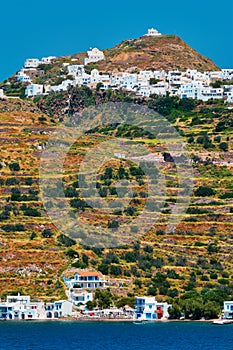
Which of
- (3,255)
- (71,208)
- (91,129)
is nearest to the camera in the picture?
(3,255)

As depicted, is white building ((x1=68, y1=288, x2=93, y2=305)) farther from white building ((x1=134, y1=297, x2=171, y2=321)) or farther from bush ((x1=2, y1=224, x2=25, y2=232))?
bush ((x1=2, y1=224, x2=25, y2=232))

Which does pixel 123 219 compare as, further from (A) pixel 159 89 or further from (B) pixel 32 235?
(A) pixel 159 89

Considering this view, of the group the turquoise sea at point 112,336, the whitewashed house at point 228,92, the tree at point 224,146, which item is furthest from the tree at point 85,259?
the whitewashed house at point 228,92

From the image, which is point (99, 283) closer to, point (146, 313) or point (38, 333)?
point (146, 313)

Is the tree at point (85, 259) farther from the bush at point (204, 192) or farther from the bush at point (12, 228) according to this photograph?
the bush at point (204, 192)

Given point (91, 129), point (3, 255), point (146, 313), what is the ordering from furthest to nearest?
Result: 1. point (91, 129)
2. point (3, 255)
3. point (146, 313)

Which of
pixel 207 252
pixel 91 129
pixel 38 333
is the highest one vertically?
pixel 91 129

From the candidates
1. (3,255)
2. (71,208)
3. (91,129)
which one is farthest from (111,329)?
(91,129)
